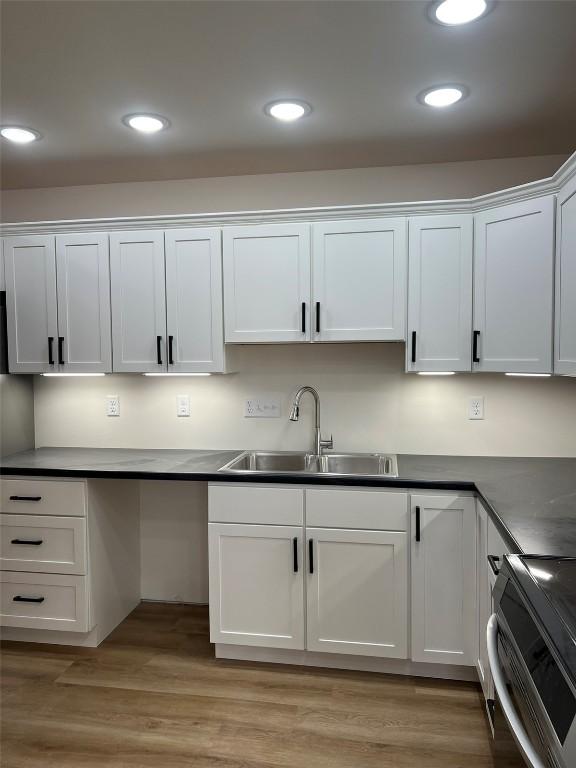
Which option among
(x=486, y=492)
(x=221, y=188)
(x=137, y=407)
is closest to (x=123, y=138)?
(x=221, y=188)

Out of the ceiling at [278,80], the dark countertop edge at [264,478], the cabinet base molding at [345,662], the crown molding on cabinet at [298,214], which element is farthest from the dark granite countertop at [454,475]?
the ceiling at [278,80]

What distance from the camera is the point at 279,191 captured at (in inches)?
121

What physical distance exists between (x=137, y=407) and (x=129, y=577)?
987mm

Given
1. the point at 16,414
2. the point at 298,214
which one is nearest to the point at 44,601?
the point at 16,414

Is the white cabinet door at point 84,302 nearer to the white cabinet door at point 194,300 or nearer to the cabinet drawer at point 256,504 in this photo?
Answer: the white cabinet door at point 194,300

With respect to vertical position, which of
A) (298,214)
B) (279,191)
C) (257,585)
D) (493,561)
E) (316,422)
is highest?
(279,191)

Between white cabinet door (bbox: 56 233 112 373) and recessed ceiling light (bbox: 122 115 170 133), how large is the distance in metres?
0.67

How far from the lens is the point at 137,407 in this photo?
3.25m

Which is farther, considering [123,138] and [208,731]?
[123,138]

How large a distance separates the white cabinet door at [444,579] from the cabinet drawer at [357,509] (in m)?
0.07

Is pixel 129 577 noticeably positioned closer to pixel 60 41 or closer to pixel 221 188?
pixel 221 188

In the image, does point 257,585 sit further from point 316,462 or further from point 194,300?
point 194,300

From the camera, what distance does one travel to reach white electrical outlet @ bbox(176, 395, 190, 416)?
3.19 meters

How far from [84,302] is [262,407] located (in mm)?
1128
